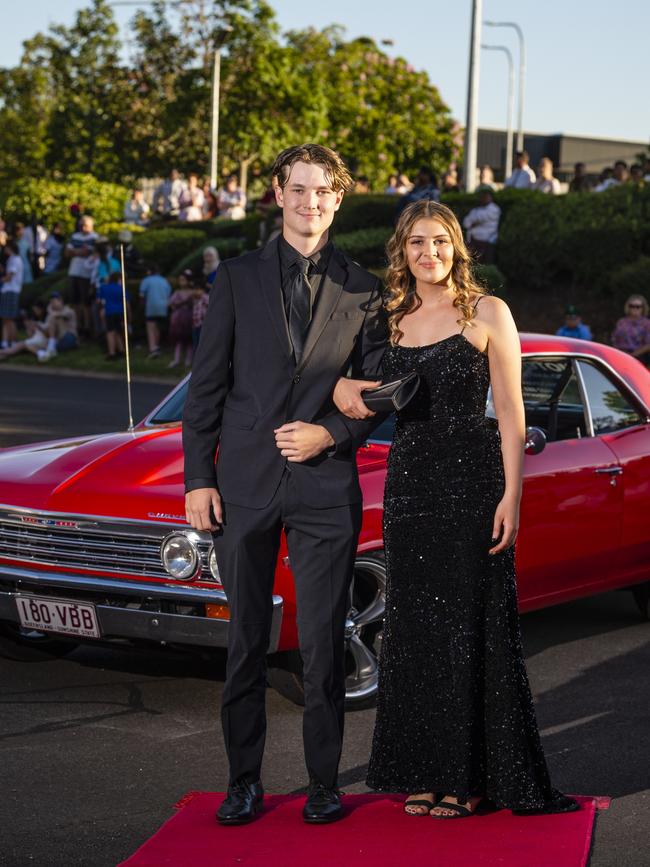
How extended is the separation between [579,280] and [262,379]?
20.8 metres

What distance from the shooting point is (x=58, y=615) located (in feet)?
20.2

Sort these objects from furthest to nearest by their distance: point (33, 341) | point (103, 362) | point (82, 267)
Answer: point (33, 341) → point (82, 267) → point (103, 362)

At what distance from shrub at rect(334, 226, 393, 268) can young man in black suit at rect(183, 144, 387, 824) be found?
21.4 metres

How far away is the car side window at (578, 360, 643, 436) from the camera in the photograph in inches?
298

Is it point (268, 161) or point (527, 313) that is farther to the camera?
point (268, 161)

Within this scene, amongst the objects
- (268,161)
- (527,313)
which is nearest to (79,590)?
(527,313)

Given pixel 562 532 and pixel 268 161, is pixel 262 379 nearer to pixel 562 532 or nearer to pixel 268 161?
pixel 562 532

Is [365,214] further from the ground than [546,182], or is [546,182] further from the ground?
[546,182]

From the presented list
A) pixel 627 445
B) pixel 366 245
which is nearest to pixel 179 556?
pixel 627 445

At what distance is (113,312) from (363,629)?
62.9ft

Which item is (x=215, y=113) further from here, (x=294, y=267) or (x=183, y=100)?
(x=294, y=267)

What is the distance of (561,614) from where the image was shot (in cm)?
834

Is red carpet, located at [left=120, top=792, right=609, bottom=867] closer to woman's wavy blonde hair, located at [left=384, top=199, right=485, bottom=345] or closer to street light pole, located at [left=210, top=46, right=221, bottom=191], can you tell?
woman's wavy blonde hair, located at [left=384, top=199, right=485, bottom=345]

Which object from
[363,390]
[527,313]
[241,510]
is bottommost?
[527,313]
